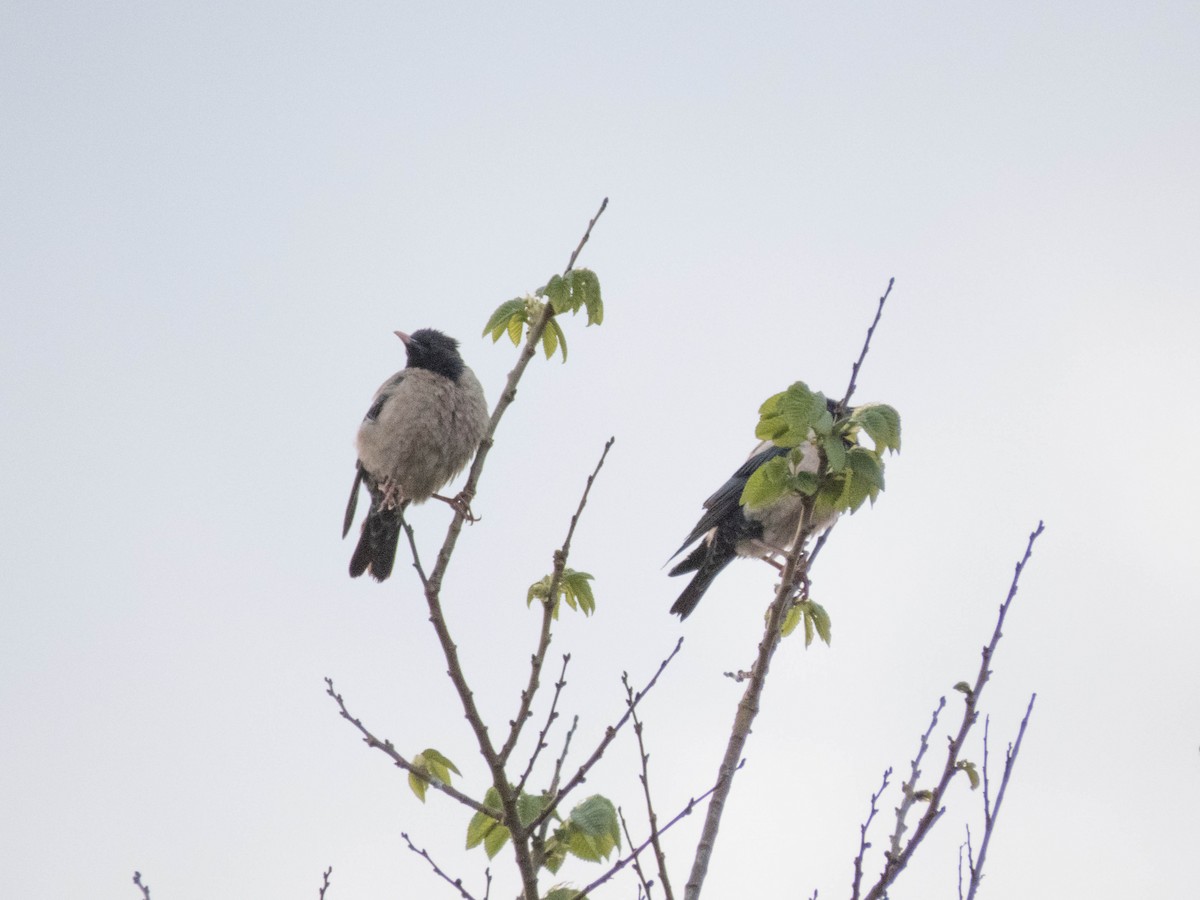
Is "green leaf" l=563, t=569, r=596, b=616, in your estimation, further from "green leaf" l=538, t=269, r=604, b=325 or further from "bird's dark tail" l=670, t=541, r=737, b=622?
"bird's dark tail" l=670, t=541, r=737, b=622

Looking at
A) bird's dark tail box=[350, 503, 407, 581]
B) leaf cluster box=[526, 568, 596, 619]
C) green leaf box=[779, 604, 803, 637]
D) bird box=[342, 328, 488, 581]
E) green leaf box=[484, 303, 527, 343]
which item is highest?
bird box=[342, 328, 488, 581]

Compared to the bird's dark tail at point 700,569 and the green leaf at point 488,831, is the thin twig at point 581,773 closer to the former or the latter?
the green leaf at point 488,831

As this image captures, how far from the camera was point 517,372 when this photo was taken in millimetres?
4285

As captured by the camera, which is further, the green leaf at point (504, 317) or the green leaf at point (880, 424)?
the green leaf at point (504, 317)

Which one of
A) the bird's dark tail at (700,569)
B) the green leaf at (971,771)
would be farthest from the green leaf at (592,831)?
the bird's dark tail at (700,569)

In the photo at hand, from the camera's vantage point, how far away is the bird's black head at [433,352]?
7.50 metres

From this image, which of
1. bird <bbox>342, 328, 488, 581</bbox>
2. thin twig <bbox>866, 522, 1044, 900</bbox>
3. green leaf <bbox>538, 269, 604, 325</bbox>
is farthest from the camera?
bird <bbox>342, 328, 488, 581</bbox>

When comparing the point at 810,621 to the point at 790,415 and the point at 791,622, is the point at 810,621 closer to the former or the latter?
the point at 791,622

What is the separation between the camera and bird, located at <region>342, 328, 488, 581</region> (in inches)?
275

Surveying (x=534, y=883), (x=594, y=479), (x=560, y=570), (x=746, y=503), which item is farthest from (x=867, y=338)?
(x=534, y=883)

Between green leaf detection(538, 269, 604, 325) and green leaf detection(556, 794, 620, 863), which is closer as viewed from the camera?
green leaf detection(556, 794, 620, 863)

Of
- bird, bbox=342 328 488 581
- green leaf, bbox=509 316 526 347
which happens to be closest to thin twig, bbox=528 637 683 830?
green leaf, bbox=509 316 526 347

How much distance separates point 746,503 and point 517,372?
1.24 meters

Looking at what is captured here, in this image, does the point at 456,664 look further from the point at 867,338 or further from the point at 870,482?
the point at 867,338
